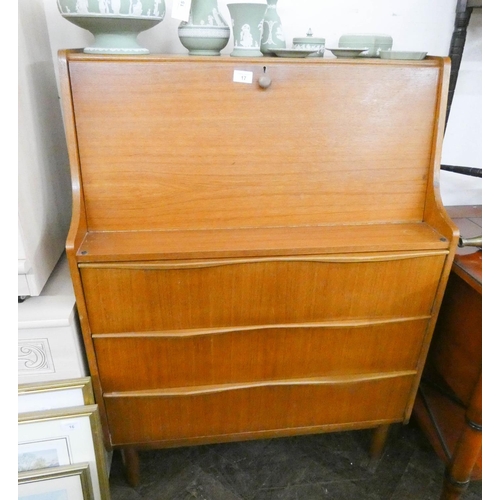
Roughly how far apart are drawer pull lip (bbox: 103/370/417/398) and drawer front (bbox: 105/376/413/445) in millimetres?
14

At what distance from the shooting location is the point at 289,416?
1269 mm

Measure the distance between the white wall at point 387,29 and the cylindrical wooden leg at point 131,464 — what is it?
3.72 ft

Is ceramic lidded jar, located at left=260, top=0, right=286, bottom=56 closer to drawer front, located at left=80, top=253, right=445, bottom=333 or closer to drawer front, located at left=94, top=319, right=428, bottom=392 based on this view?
drawer front, located at left=80, top=253, right=445, bottom=333

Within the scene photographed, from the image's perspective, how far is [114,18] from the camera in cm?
95

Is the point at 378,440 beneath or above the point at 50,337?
beneath

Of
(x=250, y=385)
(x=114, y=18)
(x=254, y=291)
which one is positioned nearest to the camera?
(x=114, y=18)

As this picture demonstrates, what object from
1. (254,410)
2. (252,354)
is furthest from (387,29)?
(254,410)

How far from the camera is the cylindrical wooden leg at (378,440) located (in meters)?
1.40

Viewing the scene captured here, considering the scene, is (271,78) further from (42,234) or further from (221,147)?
(42,234)

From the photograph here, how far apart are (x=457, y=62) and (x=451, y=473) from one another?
116cm

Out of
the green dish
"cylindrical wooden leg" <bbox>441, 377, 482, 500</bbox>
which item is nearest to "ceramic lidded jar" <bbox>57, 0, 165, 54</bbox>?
the green dish

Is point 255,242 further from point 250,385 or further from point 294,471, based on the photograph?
point 294,471

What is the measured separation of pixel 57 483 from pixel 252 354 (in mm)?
596

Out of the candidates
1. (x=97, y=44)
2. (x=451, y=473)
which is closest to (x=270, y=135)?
(x=97, y=44)
